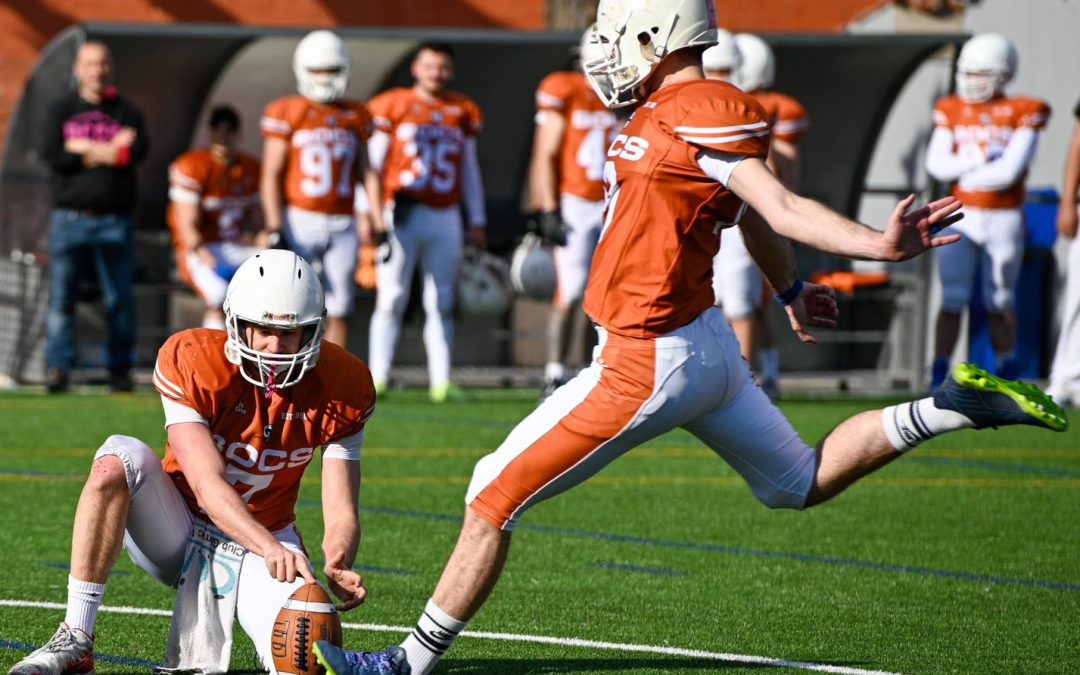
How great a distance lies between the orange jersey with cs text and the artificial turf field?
244 centimetres

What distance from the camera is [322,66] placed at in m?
11.1

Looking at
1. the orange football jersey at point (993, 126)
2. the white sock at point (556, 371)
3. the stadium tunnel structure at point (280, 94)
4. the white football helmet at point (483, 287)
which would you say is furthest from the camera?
the white football helmet at point (483, 287)

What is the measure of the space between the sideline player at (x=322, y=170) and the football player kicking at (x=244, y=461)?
650 centimetres

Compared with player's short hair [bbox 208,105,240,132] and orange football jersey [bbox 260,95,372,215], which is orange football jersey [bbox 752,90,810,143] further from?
player's short hair [bbox 208,105,240,132]

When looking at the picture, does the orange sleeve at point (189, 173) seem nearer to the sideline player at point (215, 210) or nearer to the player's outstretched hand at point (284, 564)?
the sideline player at point (215, 210)

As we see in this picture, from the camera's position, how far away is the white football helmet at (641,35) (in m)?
4.50

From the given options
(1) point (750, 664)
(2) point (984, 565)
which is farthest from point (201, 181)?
(1) point (750, 664)

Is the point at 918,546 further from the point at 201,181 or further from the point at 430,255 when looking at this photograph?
the point at 201,181

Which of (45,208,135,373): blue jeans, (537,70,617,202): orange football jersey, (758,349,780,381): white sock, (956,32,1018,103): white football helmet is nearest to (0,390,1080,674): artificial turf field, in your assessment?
(45,208,135,373): blue jeans

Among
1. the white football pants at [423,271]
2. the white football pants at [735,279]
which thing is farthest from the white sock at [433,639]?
the white football pants at [423,271]

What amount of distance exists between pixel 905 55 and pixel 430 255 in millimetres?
4813

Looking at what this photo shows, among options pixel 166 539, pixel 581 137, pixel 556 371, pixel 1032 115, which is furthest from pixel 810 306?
pixel 1032 115

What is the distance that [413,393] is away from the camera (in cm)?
1258

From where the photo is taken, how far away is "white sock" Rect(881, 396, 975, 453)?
4.68 metres
